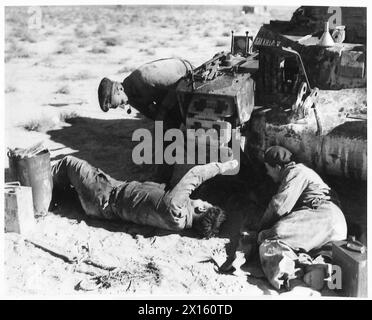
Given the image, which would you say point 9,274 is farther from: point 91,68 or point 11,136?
point 91,68

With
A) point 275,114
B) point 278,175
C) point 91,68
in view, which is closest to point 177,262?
point 278,175

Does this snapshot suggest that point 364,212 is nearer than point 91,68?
Yes

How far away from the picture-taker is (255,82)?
796 centimetres

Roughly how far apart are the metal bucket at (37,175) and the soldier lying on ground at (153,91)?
4.85 feet

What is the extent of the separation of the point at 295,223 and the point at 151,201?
5.32 feet

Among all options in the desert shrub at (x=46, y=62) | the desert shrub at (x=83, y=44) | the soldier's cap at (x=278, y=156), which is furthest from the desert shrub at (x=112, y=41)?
the soldier's cap at (x=278, y=156)

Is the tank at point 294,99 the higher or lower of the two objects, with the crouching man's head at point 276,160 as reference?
higher

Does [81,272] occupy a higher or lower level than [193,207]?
lower

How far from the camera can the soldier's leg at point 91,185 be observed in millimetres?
6977

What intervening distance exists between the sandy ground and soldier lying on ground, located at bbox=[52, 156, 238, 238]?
23cm

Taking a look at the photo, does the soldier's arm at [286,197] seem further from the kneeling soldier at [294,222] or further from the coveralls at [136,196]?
the coveralls at [136,196]

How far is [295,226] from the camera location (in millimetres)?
6148

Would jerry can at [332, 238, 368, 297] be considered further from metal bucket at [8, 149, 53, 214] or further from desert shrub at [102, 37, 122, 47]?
desert shrub at [102, 37, 122, 47]

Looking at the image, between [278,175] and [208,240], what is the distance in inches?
44.4
